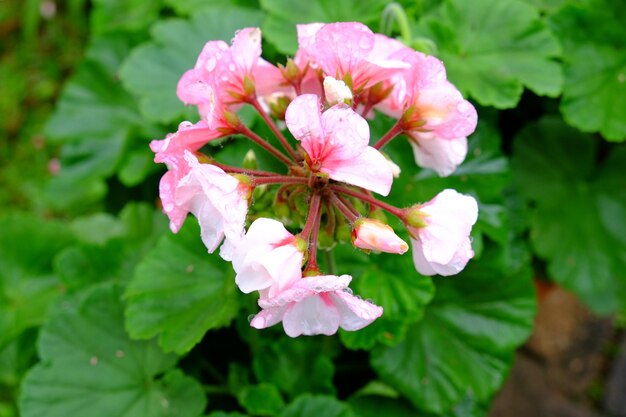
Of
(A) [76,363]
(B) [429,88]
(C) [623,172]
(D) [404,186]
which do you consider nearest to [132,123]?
(A) [76,363]

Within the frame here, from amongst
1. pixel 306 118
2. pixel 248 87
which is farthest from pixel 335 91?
pixel 248 87

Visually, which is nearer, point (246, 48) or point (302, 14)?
point (246, 48)

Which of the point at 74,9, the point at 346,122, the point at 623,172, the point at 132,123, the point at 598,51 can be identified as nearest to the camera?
the point at 346,122

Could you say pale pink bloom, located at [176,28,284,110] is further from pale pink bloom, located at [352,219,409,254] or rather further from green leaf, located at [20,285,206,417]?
green leaf, located at [20,285,206,417]

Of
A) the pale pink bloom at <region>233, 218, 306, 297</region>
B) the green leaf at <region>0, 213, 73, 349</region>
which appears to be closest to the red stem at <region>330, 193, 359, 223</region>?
the pale pink bloom at <region>233, 218, 306, 297</region>

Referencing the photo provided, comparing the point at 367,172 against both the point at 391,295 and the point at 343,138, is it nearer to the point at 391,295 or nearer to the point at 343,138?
the point at 343,138

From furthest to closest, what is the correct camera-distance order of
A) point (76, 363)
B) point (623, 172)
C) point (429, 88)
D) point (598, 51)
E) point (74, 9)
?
1. point (74, 9)
2. point (623, 172)
3. point (598, 51)
4. point (76, 363)
5. point (429, 88)

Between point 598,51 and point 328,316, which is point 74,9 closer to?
point 598,51
